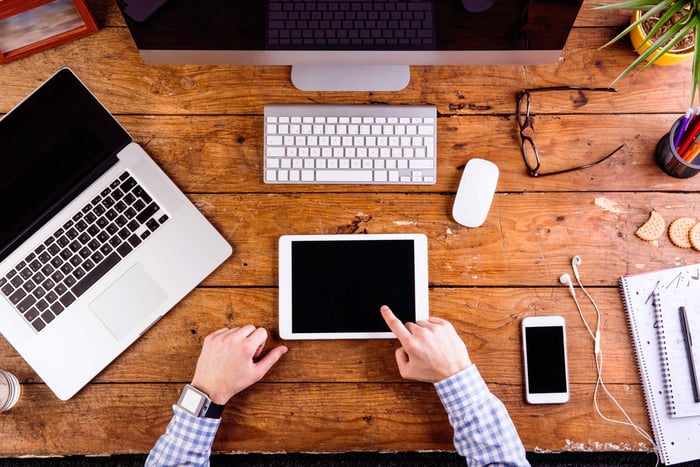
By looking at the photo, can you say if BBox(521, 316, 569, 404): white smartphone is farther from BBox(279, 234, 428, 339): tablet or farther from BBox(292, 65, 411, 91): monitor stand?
BBox(292, 65, 411, 91): monitor stand

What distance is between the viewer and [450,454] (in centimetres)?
145

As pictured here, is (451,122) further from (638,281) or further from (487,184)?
(638,281)

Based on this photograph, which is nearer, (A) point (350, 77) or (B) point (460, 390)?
(B) point (460, 390)

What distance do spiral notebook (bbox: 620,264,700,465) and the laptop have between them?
2.61 ft

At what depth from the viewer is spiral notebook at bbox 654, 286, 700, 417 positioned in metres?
0.92

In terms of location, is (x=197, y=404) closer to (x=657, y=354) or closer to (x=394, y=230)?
(x=394, y=230)

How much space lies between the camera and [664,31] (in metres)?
0.98

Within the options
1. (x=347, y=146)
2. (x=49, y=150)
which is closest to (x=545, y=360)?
(x=347, y=146)

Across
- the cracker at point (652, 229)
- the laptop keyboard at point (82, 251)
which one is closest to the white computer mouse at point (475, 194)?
the cracker at point (652, 229)

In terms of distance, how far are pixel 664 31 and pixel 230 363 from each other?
1045mm

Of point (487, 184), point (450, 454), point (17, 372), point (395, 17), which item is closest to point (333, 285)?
point (487, 184)

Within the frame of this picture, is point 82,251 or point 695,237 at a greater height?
point 82,251

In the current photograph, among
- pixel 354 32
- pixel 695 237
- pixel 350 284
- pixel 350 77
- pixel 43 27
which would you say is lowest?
pixel 695 237

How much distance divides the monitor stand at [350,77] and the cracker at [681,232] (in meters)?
0.59
